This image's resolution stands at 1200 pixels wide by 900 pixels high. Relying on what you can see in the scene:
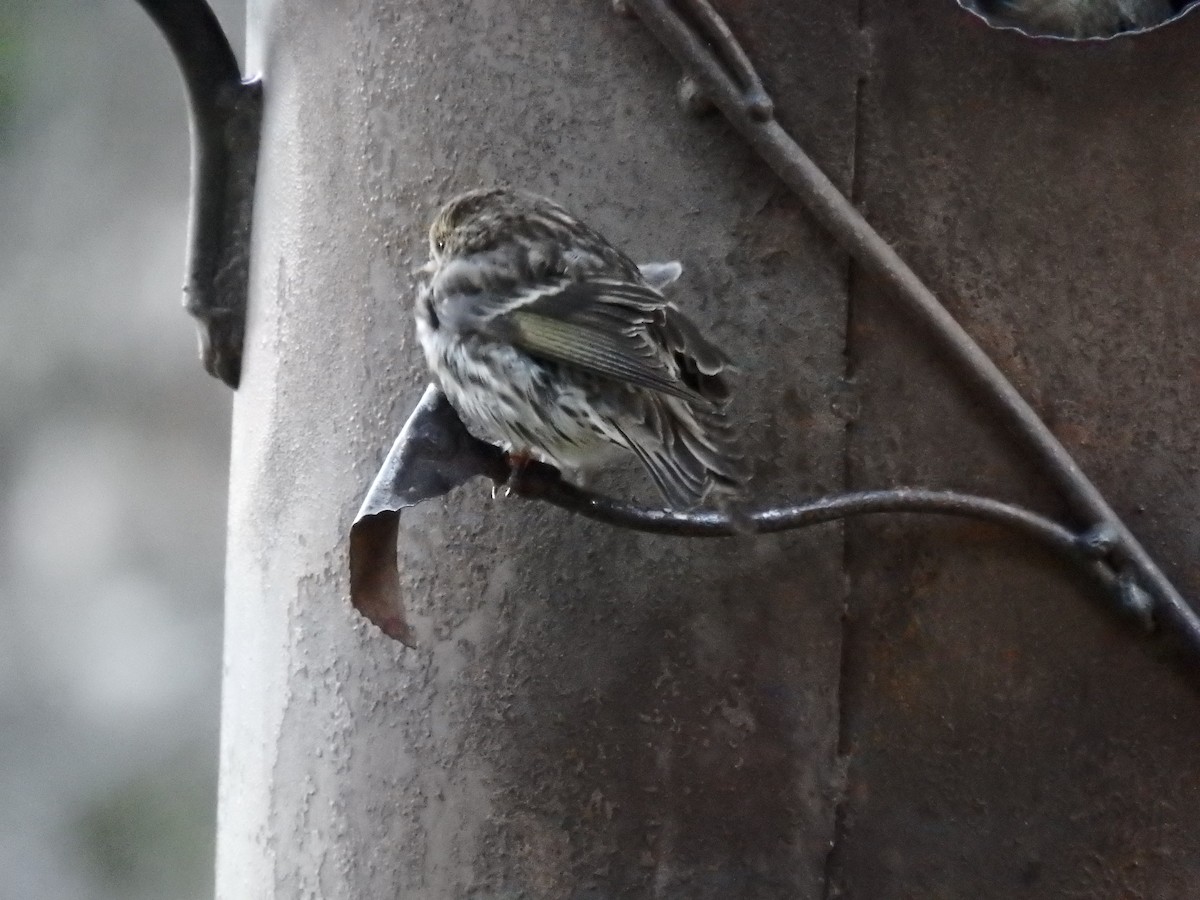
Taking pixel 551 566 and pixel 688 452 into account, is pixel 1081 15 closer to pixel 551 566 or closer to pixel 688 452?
pixel 688 452

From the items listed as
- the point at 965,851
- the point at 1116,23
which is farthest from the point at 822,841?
the point at 1116,23

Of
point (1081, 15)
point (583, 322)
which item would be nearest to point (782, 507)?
point (583, 322)

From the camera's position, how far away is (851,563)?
6.23 feet

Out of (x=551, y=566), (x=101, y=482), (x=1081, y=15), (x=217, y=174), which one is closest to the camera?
(x=551, y=566)

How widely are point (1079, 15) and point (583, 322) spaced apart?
1.01 m

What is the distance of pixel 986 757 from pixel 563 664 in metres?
0.58

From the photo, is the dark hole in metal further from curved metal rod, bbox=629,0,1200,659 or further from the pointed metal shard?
the pointed metal shard

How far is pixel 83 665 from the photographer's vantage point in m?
6.44

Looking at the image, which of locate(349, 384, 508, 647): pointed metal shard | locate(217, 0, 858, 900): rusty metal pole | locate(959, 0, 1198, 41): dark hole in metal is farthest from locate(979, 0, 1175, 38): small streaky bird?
locate(349, 384, 508, 647): pointed metal shard

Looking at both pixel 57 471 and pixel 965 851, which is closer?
pixel 965 851

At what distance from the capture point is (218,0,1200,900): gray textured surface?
187cm

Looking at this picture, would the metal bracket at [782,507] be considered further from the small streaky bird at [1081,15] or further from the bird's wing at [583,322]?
the small streaky bird at [1081,15]

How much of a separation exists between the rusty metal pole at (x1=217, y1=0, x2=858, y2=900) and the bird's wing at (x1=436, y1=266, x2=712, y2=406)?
0.37 feet

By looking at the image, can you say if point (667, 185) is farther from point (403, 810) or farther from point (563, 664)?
point (403, 810)
